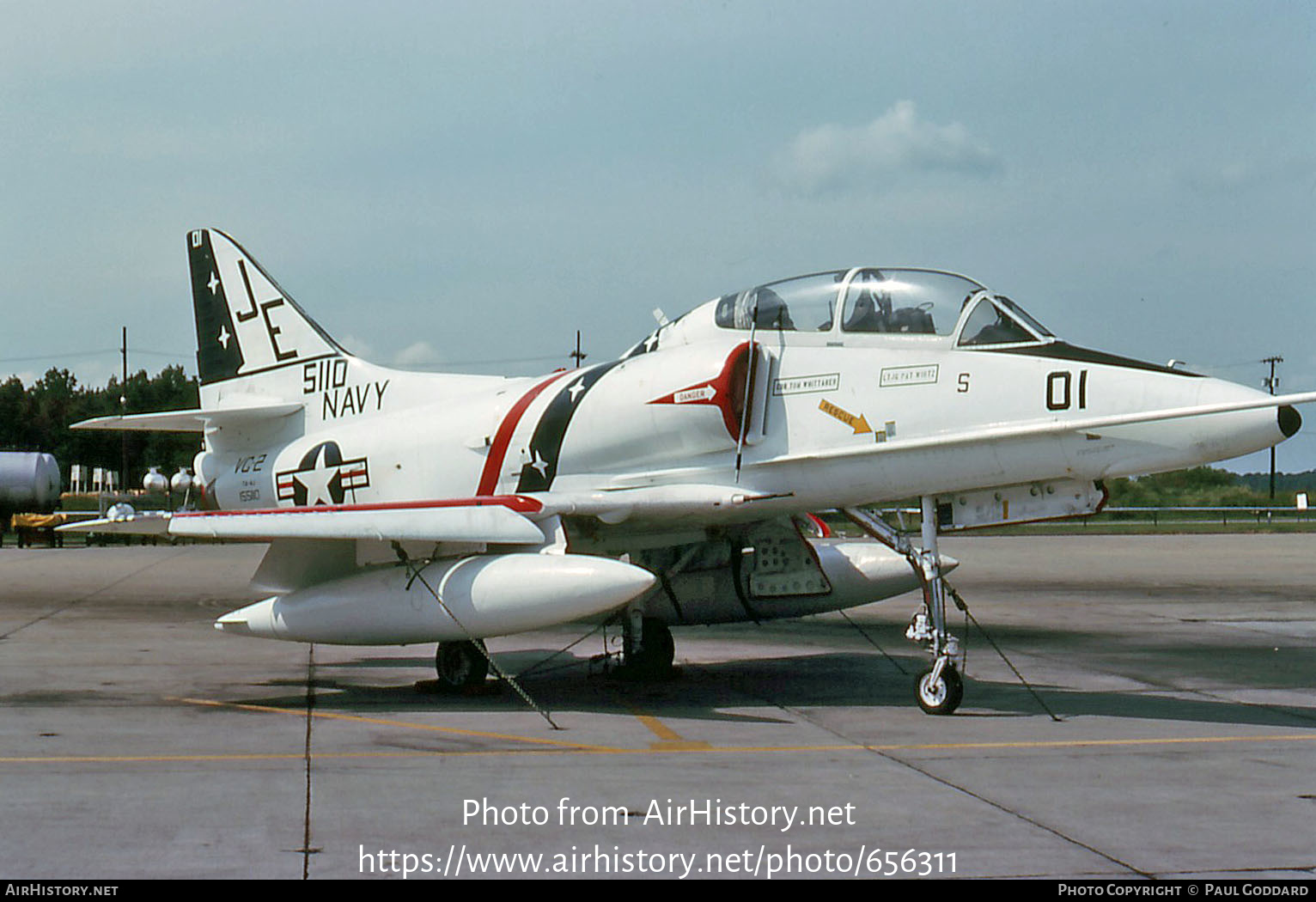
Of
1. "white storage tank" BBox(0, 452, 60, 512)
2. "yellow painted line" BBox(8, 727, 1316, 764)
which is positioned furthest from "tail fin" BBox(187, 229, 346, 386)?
"white storage tank" BBox(0, 452, 60, 512)

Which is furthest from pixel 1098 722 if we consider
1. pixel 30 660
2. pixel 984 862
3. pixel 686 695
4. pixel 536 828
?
pixel 30 660

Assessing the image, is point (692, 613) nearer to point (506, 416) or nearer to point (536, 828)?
point (506, 416)

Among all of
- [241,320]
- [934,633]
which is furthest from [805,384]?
[241,320]

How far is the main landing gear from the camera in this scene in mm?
10281

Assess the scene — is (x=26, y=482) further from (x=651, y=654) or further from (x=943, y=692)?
(x=943, y=692)

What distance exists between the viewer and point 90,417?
10331 cm

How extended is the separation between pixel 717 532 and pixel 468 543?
7.63 feet

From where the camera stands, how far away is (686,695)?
12008 mm

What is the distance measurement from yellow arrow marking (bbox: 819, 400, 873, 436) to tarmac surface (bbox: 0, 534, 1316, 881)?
226 centimetres

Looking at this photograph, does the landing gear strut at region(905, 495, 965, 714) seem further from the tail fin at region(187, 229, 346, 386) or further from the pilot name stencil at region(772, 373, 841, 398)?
the tail fin at region(187, 229, 346, 386)

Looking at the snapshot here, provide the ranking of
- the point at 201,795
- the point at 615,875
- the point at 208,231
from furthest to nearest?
the point at 208,231
the point at 201,795
the point at 615,875

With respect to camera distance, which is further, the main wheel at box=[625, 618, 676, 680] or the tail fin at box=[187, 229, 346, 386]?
the tail fin at box=[187, 229, 346, 386]

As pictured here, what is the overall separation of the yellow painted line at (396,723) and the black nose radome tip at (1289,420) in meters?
5.06

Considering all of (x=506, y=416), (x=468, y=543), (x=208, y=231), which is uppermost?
(x=208, y=231)
